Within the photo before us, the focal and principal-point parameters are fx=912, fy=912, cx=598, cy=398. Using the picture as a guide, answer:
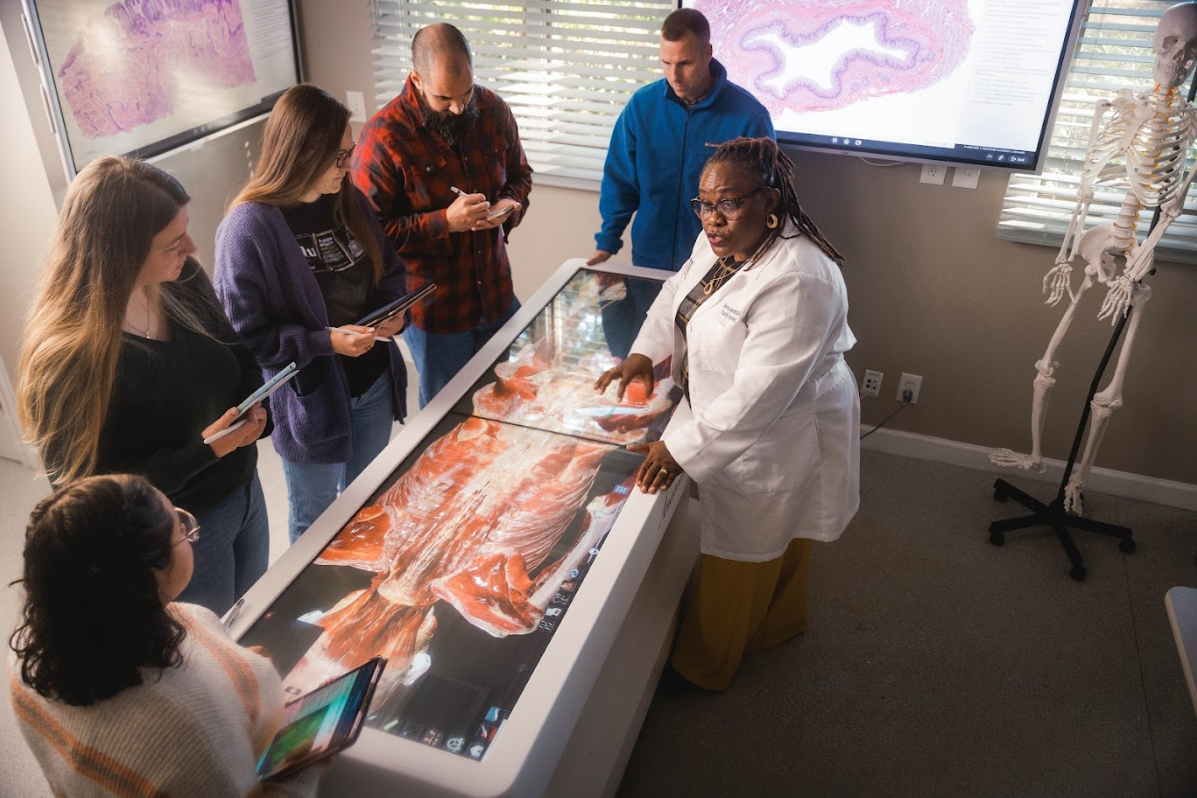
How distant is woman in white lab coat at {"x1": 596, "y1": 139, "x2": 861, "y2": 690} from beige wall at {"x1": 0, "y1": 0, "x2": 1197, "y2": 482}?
4.03 feet

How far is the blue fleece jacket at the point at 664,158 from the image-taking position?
2.77m

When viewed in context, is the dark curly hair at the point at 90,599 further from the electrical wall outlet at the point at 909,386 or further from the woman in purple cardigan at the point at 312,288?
the electrical wall outlet at the point at 909,386

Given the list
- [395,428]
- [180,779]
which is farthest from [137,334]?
[395,428]

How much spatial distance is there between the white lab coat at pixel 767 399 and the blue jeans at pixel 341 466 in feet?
2.33

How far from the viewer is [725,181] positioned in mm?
1830

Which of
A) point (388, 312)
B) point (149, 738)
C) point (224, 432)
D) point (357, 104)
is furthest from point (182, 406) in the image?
point (357, 104)

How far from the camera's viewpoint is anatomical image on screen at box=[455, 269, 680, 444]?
6.94 feet

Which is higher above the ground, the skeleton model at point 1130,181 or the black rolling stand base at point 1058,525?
the skeleton model at point 1130,181

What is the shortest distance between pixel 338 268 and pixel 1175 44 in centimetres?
227

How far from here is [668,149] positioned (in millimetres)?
2871

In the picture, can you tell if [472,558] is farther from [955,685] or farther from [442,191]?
[955,685]

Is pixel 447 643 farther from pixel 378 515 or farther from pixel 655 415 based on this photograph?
pixel 655 415

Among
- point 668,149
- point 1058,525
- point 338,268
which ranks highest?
point 668,149

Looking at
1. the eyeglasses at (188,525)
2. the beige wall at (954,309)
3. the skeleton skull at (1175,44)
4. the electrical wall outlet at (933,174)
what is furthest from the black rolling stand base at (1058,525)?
the eyeglasses at (188,525)
